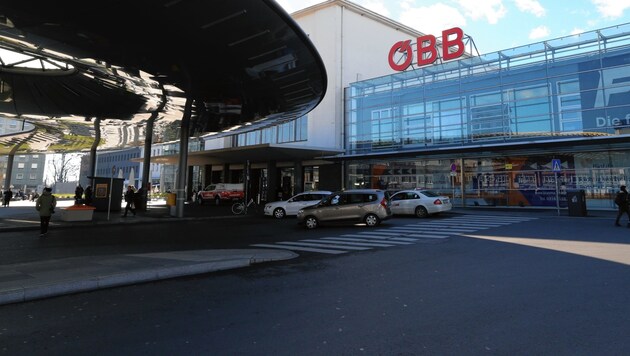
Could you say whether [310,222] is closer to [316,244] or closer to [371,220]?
[371,220]

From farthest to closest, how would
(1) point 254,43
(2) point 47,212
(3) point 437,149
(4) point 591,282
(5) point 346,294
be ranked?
(3) point 437,149, (2) point 47,212, (1) point 254,43, (4) point 591,282, (5) point 346,294

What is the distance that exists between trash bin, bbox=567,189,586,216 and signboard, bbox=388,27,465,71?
13440 millimetres

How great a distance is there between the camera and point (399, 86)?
33.0 meters

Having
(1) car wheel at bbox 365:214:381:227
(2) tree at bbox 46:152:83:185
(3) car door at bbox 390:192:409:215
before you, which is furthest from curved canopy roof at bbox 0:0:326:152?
(2) tree at bbox 46:152:83:185

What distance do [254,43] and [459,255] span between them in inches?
328

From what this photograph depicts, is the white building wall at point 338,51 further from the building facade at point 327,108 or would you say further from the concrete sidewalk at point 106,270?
the concrete sidewalk at point 106,270

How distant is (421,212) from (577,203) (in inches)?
321

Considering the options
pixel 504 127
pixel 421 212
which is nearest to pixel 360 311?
pixel 421 212

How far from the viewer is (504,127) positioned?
2702 centimetres

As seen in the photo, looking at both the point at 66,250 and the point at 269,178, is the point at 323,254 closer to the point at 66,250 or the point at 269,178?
the point at 66,250

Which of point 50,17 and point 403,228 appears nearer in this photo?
point 50,17

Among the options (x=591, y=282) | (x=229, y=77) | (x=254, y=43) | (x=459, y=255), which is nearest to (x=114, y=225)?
(x=229, y=77)

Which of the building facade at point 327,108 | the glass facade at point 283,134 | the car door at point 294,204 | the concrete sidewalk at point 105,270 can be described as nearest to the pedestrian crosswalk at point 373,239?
the concrete sidewalk at point 105,270

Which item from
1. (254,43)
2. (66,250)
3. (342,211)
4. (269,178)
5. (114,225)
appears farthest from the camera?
(269,178)
